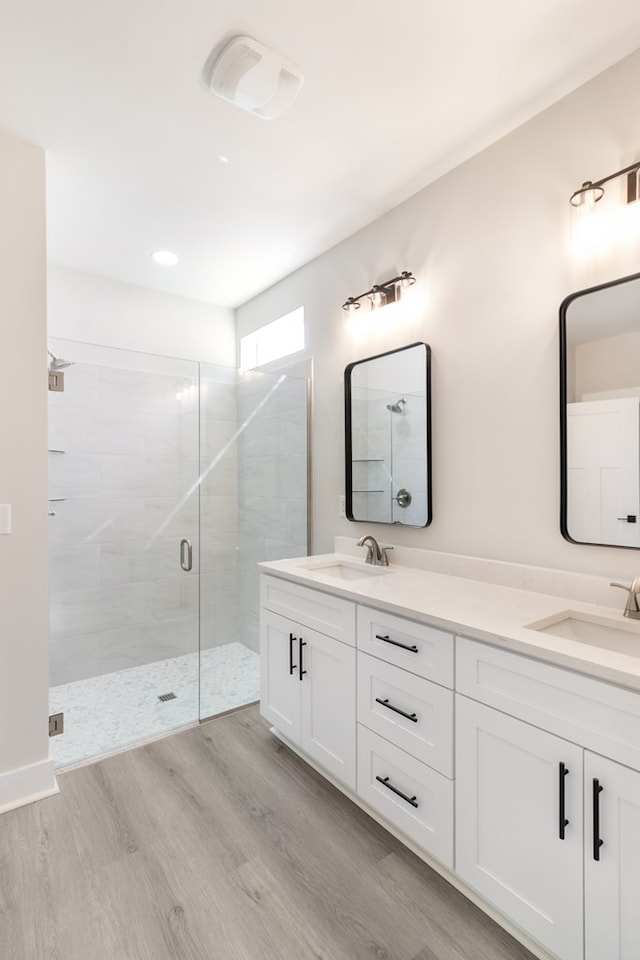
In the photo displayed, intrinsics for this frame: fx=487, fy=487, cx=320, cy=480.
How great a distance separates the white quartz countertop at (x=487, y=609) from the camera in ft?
3.79

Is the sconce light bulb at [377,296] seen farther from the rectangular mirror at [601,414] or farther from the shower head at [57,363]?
the shower head at [57,363]

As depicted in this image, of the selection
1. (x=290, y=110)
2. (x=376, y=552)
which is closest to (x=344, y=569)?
(x=376, y=552)

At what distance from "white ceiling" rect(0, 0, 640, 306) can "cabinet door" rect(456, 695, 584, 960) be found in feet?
6.74

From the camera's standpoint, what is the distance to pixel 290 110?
5.99 ft

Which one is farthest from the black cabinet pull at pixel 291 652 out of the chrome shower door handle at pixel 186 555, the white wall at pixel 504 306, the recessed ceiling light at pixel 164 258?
the recessed ceiling light at pixel 164 258

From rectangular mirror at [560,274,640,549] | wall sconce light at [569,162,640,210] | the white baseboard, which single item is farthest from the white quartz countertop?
wall sconce light at [569,162,640,210]

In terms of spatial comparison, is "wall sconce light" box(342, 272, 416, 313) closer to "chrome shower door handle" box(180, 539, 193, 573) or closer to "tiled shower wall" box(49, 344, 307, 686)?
"tiled shower wall" box(49, 344, 307, 686)

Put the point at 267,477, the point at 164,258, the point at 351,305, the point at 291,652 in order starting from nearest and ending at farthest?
1. the point at 291,652
2. the point at 351,305
3. the point at 164,258
4. the point at 267,477

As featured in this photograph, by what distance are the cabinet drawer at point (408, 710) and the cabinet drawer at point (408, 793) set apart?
4 cm

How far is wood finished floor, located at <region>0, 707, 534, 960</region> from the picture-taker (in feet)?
4.40

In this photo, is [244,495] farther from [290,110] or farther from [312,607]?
[290,110]

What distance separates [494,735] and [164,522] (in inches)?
90.6

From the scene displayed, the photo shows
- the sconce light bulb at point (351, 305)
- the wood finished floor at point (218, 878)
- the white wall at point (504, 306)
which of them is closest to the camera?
the wood finished floor at point (218, 878)

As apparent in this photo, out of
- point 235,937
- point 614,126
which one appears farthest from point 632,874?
point 614,126
